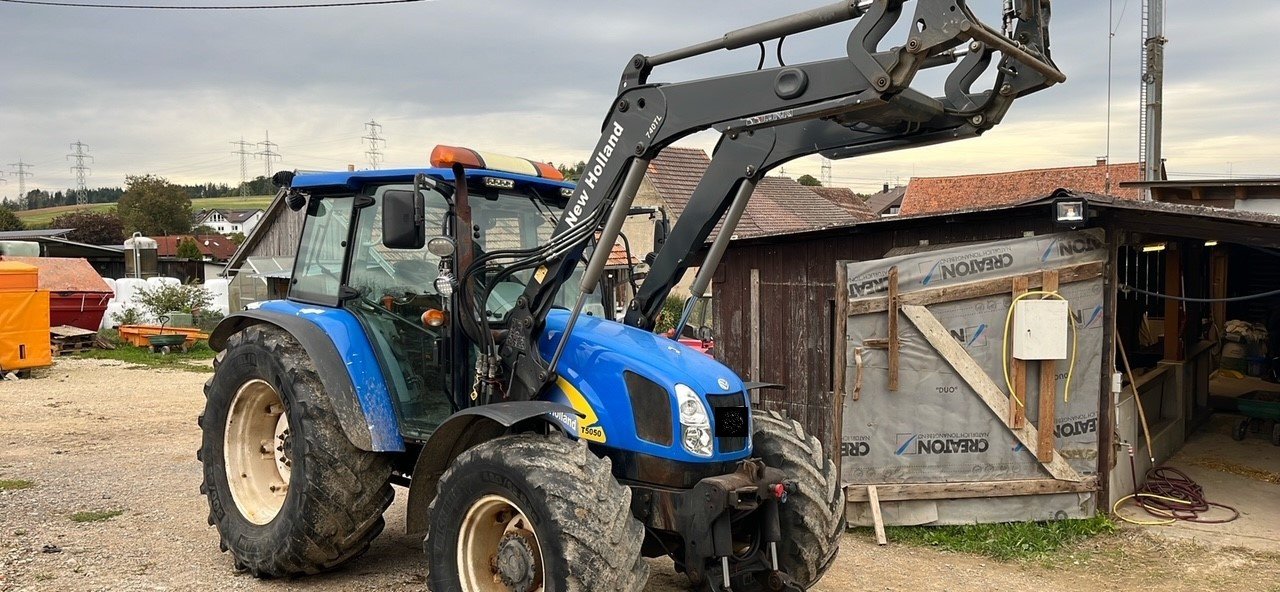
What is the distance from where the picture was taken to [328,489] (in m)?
5.05

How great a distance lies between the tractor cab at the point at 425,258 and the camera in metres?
4.93

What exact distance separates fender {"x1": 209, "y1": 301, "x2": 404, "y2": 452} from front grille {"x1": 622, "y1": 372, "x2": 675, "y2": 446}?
1.59m

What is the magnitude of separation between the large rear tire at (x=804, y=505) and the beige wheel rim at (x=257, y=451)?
118 inches

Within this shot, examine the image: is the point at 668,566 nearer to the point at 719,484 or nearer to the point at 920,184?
the point at 719,484

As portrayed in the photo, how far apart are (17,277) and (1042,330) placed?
14.8m

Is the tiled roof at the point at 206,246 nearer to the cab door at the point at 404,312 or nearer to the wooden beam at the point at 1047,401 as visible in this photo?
the cab door at the point at 404,312

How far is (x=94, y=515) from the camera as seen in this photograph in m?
6.89

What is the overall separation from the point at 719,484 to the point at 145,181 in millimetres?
71233

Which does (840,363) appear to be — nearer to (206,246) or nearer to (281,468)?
(281,468)

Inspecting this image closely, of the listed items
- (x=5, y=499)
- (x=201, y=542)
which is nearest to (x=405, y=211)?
(x=201, y=542)

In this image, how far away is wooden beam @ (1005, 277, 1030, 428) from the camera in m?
7.54

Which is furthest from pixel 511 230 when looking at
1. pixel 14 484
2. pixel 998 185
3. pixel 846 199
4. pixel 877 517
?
pixel 998 185

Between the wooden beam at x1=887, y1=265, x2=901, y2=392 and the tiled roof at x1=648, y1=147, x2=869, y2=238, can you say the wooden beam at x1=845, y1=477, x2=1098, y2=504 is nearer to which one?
the wooden beam at x1=887, y1=265, x2=901, y2=392

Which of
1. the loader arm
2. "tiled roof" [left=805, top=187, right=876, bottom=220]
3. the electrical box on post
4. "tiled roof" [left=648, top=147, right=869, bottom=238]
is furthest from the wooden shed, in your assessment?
"tiled roof" [left=805, top=187, right=876, bottom=220]
